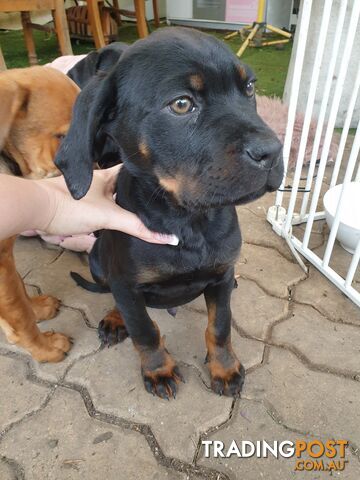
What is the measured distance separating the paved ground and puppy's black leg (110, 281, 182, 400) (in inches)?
2.7

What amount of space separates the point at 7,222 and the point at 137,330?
2.28 ft

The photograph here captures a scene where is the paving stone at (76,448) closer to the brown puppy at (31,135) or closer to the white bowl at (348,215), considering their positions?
the brown puppy at (31,135)

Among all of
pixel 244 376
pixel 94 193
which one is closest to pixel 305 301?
pixel 244 376

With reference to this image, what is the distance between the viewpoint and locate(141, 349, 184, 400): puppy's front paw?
1.77m

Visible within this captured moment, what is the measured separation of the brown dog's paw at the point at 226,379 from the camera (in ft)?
5.80

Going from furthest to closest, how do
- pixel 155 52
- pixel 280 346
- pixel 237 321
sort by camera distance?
pixel 237 321
pixel 280 346
pixel 155 52

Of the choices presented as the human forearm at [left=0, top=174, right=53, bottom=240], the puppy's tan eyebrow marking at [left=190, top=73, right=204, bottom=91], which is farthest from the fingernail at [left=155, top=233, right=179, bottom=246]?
the puppy's tan eyebrow marking at [left=190, top=73, right=204, bottom=91]

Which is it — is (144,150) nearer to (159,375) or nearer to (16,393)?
(159,375)

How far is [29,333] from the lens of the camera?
1.81 meters

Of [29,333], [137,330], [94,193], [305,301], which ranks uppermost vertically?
[94,193]

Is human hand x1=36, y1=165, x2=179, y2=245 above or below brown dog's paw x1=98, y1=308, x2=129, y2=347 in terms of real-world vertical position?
above

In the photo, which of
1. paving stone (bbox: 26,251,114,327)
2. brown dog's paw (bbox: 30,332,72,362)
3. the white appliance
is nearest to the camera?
brown dog's paw (bbox: 30,332,72,362)

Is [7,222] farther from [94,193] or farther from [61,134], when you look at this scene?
[61,134]

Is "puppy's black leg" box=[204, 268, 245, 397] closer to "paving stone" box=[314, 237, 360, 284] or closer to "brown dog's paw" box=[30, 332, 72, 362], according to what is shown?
"brown dog's paw" box=[30, 332, 72, 362]
